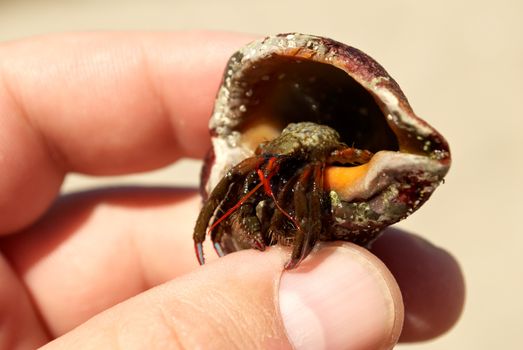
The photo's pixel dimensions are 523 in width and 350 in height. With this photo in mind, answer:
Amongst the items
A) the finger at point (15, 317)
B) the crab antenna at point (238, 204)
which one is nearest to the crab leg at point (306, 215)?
the crab antenna at point (238, 204)

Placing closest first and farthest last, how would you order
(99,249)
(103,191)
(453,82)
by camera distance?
(99,249)
(103,191)
(453,82)

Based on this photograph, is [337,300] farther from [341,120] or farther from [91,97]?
[91,97]

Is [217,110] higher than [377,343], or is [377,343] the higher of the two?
[217,110]

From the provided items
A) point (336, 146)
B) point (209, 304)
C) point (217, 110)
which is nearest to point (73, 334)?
point (209, 304)

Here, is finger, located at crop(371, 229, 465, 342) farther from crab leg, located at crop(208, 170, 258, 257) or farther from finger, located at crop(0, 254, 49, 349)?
finger, located at crop(0, 254, 49, 349)

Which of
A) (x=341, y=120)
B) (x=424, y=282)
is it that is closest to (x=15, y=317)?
(x=341, y=120)

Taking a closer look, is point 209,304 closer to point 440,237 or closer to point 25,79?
point 25,79
